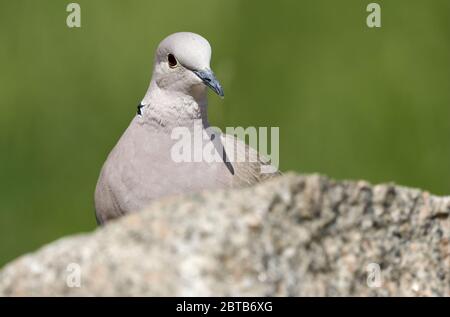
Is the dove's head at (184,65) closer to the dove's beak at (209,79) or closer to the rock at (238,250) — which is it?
the dove's beak at (209,79)

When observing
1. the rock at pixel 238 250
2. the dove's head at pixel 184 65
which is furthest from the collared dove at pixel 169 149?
the rock at pixel 238 250

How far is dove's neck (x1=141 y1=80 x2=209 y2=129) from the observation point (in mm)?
5238

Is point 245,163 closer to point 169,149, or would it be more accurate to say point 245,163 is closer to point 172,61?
point 169,149

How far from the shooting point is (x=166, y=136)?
17.0ft

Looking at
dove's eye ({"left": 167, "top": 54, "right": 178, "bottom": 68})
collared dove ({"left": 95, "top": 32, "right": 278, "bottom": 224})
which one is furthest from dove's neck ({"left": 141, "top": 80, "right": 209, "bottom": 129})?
dove's eye ({"left": 167, "top": 54, "right": 178, "bottom": 68})

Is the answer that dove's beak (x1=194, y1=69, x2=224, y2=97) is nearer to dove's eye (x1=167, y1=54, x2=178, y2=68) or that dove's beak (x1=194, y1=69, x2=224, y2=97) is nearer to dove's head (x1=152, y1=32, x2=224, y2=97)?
dove's head (x1=152, y1=32, x2=224, y2=97)

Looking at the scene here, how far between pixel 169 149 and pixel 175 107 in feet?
0.96

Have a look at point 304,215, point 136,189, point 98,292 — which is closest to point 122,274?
point 98,292

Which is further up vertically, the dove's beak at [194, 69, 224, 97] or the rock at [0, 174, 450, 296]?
the dove's beak at [194, 69, 224, 97]

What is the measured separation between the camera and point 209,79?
518cm

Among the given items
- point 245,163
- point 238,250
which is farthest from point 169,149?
point 238,250

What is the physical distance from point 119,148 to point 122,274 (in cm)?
222
